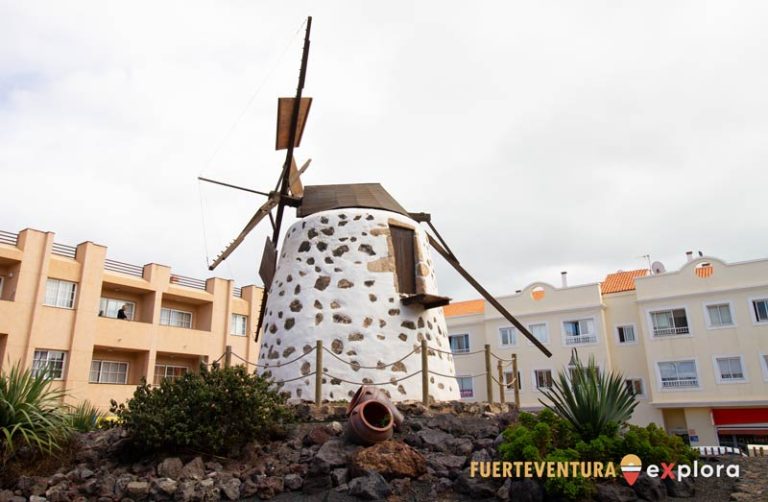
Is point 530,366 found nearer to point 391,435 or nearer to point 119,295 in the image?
point 119,295

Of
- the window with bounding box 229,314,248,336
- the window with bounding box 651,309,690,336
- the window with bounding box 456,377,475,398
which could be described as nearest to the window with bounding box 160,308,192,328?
the window with bounding box 229,314,248,336

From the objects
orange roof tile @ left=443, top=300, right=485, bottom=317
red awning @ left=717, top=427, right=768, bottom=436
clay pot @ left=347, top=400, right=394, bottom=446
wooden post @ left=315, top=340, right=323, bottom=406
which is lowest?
red awning @ left=717, top=427, right=768, bottom=436

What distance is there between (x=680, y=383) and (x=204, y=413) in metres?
24.6

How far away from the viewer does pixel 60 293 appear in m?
23.7

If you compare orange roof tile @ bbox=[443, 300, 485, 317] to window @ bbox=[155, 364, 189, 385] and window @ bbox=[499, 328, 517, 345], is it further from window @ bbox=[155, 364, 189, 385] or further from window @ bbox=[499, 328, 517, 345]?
window @ bbox=[155, 364, 189, 385]

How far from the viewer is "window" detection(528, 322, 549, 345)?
29812 millimetres

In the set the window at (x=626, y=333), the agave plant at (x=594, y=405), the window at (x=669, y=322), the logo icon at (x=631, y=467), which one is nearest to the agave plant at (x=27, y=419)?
the agave plant at (x=594, y=405)

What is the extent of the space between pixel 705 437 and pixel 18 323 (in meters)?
29.3

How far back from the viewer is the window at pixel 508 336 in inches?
1215

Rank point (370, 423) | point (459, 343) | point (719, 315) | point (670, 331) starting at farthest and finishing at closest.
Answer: point (459, 343)
point (670, 331)
point (719, 315)
point (370, 423)

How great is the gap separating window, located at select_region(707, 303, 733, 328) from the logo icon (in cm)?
2316

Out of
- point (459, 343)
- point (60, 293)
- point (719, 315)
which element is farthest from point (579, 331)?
point (60, 293)

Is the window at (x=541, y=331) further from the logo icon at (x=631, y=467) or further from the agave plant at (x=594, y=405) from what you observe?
the logo icon at (x=631, y=467)

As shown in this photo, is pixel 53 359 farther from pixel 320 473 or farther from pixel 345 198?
pixel 320 473
